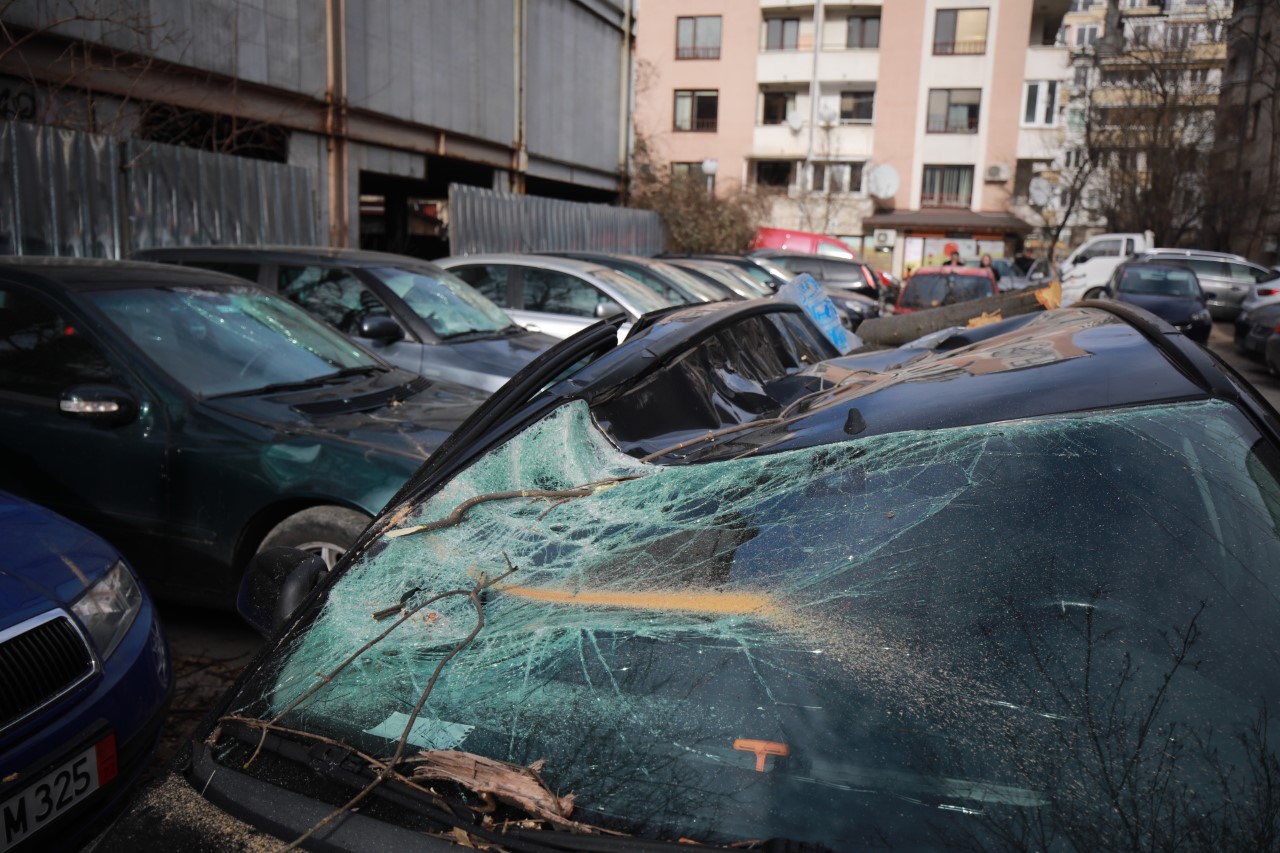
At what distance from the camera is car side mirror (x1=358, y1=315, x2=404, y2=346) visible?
6.30 metres

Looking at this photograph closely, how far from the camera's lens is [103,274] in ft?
14.9

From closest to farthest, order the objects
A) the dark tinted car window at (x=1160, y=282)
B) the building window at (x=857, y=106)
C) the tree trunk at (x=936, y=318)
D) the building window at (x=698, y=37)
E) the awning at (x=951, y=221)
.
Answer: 1. the tree trunk at (x=936, y=318)
2. the dark tinted car window at (x=1160, y=282)
3. the awning at (x=951, y=221)
4. the building window at (x=857, y=106)
5. the building window at (x=698, y=37)

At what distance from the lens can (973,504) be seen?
65.7 inches

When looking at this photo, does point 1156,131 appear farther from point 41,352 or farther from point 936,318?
point 41,352

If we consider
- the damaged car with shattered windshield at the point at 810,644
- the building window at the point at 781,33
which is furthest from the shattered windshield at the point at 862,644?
the building window at the point at 781,33

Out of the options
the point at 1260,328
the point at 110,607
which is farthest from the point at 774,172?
the point at 110,607

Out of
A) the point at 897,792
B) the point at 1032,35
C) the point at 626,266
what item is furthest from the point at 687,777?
the point at 1032,35

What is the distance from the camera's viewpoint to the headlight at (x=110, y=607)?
2.75m

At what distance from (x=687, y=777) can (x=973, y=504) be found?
69 centimetres

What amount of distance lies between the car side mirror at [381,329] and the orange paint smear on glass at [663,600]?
4.85m

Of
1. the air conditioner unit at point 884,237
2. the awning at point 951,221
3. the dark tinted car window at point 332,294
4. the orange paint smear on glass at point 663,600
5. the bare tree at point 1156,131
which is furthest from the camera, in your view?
the air conditioner unit at point 884,237

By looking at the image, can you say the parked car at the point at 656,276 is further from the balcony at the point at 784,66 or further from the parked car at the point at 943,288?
the balcony at the point at 784,66

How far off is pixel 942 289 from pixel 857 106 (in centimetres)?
2627

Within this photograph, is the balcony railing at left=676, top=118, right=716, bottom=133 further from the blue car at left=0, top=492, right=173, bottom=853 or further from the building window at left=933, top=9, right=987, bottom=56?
the blue car at left=0, top=492, right=173, bottom=853
